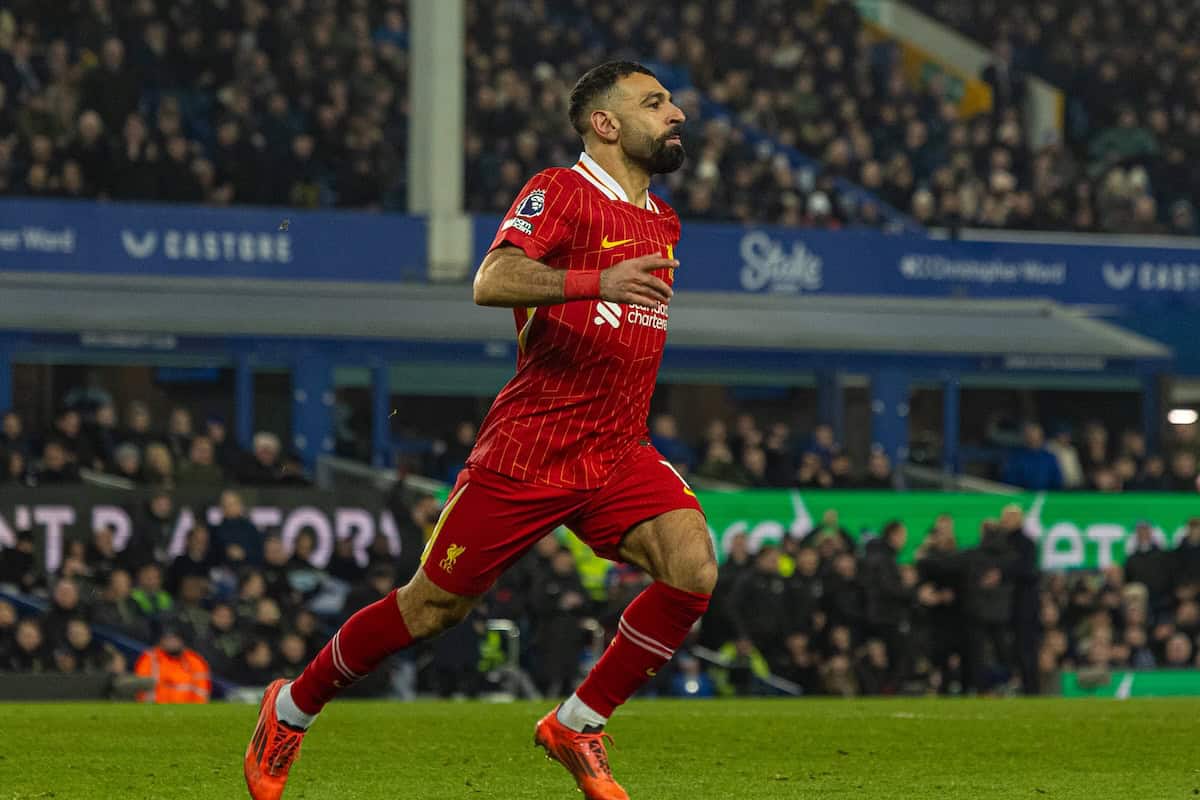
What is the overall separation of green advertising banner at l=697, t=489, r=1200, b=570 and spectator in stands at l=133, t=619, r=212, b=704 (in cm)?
515

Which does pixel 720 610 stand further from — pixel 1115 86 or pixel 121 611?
pixel 1115 86

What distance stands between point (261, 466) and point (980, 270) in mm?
9571

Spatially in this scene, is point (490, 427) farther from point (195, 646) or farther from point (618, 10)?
point (618, 10)

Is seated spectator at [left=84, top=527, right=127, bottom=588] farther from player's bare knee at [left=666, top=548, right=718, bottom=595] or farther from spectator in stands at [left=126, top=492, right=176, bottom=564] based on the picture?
player's bare knee at [left=666, top=548, right=718, bottom=595]

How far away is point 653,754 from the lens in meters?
8.92

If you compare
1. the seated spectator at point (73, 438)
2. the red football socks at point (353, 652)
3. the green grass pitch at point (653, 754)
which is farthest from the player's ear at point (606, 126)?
the seated spectator at point (73, 438)

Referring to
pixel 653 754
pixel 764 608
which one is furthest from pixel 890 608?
pixel 653 754

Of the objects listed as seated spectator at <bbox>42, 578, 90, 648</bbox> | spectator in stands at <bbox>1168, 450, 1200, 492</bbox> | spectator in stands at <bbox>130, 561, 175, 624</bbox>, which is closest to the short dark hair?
seated spectator at <bbox>42, 578, 90, 648</bbox>

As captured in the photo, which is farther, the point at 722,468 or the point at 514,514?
the point at 722,468

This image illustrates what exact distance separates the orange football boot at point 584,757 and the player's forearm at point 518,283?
125 centimetres

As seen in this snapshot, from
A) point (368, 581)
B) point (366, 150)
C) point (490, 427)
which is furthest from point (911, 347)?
point (490, 427)

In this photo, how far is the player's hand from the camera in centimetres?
603

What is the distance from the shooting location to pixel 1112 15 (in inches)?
1280

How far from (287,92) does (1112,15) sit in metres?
14.2
